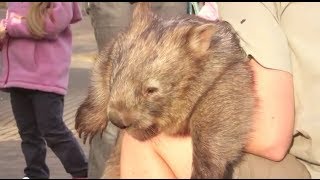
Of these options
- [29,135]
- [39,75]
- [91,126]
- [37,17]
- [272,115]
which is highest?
[272,115]

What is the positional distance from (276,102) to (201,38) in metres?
0.22

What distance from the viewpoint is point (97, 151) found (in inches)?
113

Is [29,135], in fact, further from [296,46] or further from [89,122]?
[296,46]

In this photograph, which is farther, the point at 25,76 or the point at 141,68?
the point at 25,76

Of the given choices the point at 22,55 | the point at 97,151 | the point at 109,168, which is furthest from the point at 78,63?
the point at 109,168

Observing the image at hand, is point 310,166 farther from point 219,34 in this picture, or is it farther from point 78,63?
point 78,63

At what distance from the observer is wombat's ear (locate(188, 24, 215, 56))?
5.73 feet

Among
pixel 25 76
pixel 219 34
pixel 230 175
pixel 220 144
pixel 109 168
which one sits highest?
pixel 219 34

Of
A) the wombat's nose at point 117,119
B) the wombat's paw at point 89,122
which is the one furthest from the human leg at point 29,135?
the wombat's nose at point 117,119

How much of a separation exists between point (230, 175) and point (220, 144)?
12cm

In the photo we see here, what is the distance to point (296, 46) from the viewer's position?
5.81ft

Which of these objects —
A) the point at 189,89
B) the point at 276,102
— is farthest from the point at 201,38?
the point at 276,102

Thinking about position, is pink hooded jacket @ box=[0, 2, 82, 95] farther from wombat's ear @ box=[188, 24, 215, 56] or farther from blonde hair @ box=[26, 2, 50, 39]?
wombat's ear @ box=[188, 24, 215, 56]

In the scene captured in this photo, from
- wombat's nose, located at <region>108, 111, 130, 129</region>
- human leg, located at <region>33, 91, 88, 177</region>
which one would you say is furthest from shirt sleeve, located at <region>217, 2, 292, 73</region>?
human leg, located at <region>33, 91, 88, 177</region>
